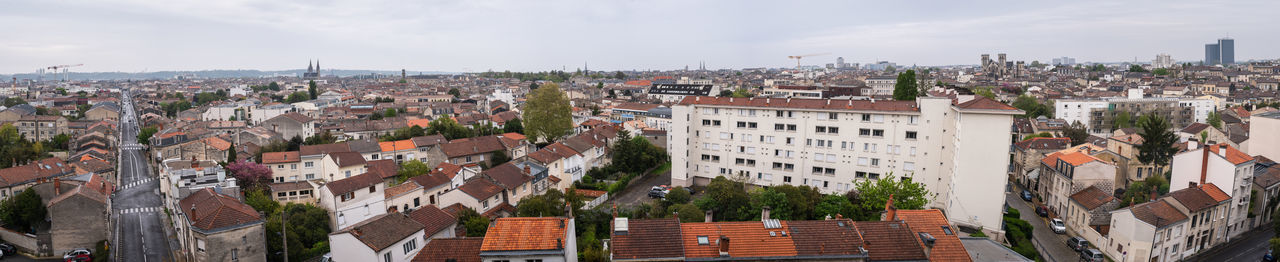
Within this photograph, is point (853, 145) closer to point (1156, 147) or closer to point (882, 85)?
point (1156, 147)

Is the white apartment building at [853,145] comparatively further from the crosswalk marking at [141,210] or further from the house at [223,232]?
the crosswalk marking at [141,210]

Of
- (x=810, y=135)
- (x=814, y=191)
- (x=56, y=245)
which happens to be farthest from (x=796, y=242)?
(x=56, y=245)

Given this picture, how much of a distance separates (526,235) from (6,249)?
33.6 meters

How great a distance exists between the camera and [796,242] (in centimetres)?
1928

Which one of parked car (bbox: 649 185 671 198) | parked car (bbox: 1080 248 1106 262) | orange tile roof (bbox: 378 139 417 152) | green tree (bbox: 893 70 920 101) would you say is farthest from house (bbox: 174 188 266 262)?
green tree (bbox: 893 70 920 101)

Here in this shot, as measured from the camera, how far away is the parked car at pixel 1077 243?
103ft

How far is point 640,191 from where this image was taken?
42688 millimetres

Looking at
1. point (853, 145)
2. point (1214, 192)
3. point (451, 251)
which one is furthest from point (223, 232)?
point (1214, 192)

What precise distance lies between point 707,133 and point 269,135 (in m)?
42.7

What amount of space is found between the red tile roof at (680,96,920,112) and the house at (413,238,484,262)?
2204 centimetres

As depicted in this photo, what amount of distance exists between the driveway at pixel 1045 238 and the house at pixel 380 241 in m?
28.8

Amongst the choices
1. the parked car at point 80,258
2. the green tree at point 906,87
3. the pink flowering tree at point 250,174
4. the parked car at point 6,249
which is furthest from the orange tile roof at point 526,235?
the green tree at point 906,87

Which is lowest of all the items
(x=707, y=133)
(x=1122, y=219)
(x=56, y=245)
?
(x=56, y=245)

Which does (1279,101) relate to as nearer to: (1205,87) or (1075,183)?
(1205,87)
